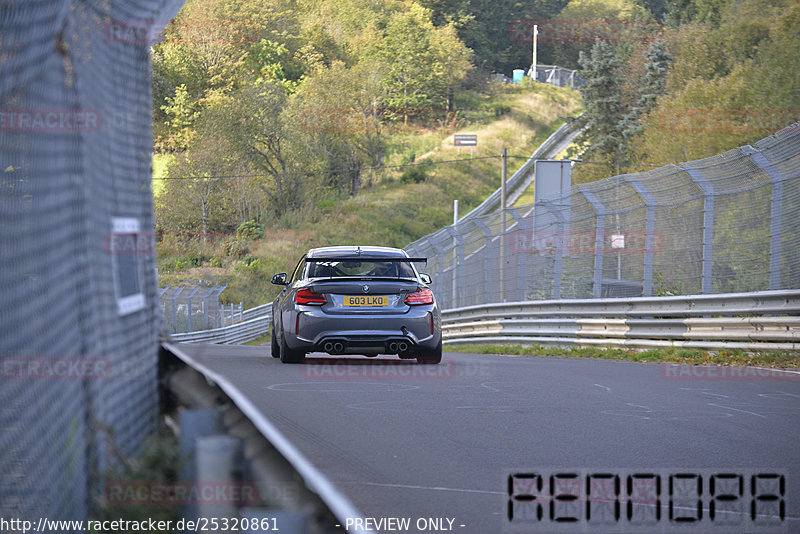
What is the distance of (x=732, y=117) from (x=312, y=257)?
35.7 m

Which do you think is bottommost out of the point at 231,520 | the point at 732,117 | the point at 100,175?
the point at 231,520

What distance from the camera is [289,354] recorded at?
40.5 ft

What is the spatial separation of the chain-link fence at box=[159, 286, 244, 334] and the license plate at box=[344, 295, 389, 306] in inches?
802

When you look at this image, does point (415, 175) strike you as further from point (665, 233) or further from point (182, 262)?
point (665, 233)

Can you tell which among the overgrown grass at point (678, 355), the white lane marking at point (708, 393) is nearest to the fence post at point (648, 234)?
the overgrown grass at point (678, 355)

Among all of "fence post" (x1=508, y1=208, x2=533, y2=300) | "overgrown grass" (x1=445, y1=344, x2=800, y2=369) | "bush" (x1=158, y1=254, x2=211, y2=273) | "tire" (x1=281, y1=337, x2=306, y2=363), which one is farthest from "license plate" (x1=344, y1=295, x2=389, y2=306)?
"bush" (x1=158, y1=254, x2=211, y2=273)

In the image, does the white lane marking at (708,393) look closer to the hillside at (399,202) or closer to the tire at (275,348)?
the tire at (275,348)

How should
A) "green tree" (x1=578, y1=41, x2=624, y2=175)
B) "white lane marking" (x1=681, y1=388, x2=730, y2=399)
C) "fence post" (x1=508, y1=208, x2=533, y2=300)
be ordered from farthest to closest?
1. "green tree" (x1=578, y1=41, x2=624, y2=175)
2. "fence post" (x1=508, y1=208, x2=533, y2=300)
3. "white lane marking" (x1=681, y1=388, x2=730, y2=399)

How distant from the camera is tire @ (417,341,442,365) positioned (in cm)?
1250

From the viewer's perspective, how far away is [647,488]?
5.37 metres

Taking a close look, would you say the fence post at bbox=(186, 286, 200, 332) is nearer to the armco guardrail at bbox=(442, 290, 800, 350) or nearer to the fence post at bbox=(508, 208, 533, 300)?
the armco guardrail at bbox=(442, 290, 800, 350)

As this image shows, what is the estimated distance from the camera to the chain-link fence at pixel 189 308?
111 feet

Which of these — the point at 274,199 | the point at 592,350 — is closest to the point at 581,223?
→ the point at 592,350

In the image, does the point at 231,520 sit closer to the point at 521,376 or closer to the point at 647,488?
the point at 647,488
